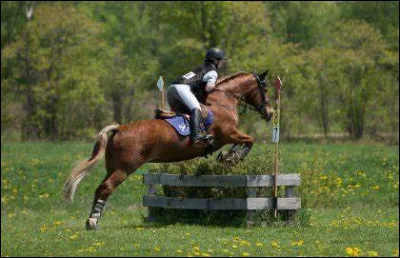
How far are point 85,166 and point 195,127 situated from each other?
1.99m

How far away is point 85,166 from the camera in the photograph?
15.5m

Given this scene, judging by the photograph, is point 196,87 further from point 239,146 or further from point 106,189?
point 106,189

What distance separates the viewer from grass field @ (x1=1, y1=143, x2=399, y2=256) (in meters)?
12.0

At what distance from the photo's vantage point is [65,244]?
12547 millimetres

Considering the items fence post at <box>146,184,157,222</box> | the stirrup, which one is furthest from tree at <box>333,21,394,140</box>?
the stirrup

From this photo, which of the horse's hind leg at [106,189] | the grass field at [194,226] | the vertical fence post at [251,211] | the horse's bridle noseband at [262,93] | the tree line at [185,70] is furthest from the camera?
the tree line at [185,70]

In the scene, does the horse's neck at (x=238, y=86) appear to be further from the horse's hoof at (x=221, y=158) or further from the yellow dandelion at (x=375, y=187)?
the yellow dandelion at (x=375, y=187)

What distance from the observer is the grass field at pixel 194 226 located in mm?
12047

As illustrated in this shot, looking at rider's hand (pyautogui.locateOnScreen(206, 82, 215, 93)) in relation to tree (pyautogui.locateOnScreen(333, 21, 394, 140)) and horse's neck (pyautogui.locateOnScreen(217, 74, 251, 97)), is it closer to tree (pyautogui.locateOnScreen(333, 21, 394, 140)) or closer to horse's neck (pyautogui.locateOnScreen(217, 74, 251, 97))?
horse's neck (pyautogui.locateOnScreen(217, 74, 251, 97))

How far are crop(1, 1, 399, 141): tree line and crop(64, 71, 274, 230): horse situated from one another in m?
29.2

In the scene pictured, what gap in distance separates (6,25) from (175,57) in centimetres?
1229

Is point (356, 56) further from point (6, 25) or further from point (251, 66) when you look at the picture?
point (6, 25)

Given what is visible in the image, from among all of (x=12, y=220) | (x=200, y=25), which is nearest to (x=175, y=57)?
(x=200, y=25)

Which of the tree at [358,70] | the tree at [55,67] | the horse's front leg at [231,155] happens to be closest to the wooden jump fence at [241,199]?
the horse's front leg at [231,155]
